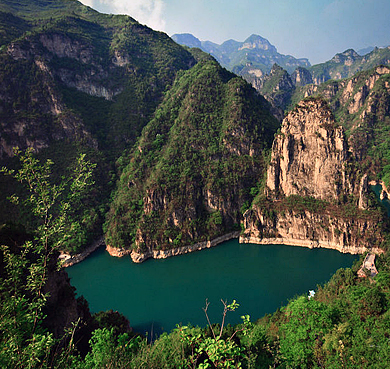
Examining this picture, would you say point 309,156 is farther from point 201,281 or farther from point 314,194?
point 201,281

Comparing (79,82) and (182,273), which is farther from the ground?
(79,82)

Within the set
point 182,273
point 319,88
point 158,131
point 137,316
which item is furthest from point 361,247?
point 319,88

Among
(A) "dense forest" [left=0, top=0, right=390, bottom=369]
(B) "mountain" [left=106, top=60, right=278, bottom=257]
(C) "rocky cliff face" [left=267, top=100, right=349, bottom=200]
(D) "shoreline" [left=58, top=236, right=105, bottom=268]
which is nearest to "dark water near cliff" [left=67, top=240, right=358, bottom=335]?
(D) "shoreline" [left=58, top=236, right=105, bottom=268]

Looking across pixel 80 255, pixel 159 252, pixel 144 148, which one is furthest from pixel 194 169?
pixel 80 255

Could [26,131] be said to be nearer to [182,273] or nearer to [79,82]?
[79,82]

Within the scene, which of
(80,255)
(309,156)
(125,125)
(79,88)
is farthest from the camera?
(79,88)

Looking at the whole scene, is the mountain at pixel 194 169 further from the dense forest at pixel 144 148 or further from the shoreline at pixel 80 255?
the shoreline at pixel 80 255
